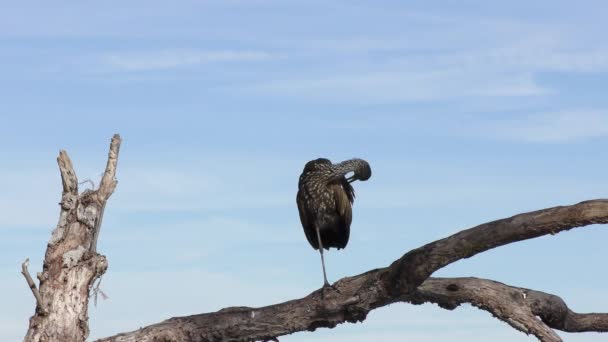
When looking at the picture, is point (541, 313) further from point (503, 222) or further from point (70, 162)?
point (70, 162)

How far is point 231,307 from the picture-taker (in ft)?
30.9

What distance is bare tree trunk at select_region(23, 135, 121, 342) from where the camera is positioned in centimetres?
946

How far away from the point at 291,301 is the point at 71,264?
2.34m

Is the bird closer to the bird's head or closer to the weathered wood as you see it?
the bird's head

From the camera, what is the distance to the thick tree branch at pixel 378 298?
24.8 ft

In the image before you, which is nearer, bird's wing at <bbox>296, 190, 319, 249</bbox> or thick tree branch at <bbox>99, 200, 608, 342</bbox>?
thick tree branch at <bbox>99, 200, 608, 342</bbox>

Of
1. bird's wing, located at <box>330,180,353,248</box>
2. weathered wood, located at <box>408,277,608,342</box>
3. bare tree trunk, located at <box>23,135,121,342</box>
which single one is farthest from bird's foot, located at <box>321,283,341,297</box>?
bare tree trunk, located at <box>23,135,121,342</box>

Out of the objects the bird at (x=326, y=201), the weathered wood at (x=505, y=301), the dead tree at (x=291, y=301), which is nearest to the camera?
the dead tree at (x=291, y=301)

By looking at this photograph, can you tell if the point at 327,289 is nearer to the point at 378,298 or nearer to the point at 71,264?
the point at 378,298

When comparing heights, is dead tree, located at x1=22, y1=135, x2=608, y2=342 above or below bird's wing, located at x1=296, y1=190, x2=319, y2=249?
below

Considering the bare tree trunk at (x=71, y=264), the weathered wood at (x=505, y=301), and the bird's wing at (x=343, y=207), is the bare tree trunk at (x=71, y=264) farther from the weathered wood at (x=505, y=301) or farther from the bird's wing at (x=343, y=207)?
the weathered wood at (x=505, y=301)

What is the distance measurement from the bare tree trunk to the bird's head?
2988 mm

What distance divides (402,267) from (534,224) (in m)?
1.33

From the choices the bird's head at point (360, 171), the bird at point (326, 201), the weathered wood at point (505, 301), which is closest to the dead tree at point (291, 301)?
the weathered wood at point (505, 301)
